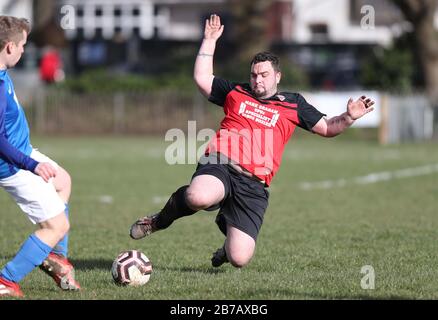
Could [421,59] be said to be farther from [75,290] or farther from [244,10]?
[75,290]

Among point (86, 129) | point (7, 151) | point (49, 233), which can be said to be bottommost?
point (86, 129)

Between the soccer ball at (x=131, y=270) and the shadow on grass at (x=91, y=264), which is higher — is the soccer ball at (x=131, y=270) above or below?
above

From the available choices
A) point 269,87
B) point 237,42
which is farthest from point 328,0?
point 269,87

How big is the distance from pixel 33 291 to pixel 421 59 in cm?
2370

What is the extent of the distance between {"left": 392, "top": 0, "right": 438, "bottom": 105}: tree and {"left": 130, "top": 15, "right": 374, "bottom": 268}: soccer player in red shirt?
20222 millimetres

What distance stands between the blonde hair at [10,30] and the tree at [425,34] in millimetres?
22108

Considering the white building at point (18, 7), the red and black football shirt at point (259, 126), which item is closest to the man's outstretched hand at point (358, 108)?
the red and black football shirt at point (259, 126)

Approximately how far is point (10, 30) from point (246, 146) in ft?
7.41

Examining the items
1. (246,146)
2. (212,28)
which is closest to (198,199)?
(246,146)

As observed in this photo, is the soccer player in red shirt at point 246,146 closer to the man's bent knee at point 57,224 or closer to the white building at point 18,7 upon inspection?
the man's bent knee at point 57,224

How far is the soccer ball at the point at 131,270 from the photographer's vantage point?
7293mm

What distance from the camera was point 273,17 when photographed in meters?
49.2

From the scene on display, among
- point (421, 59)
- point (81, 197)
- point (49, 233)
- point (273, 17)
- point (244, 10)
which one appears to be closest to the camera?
point (49, 233)

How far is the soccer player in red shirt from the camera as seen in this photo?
789 centimetres
